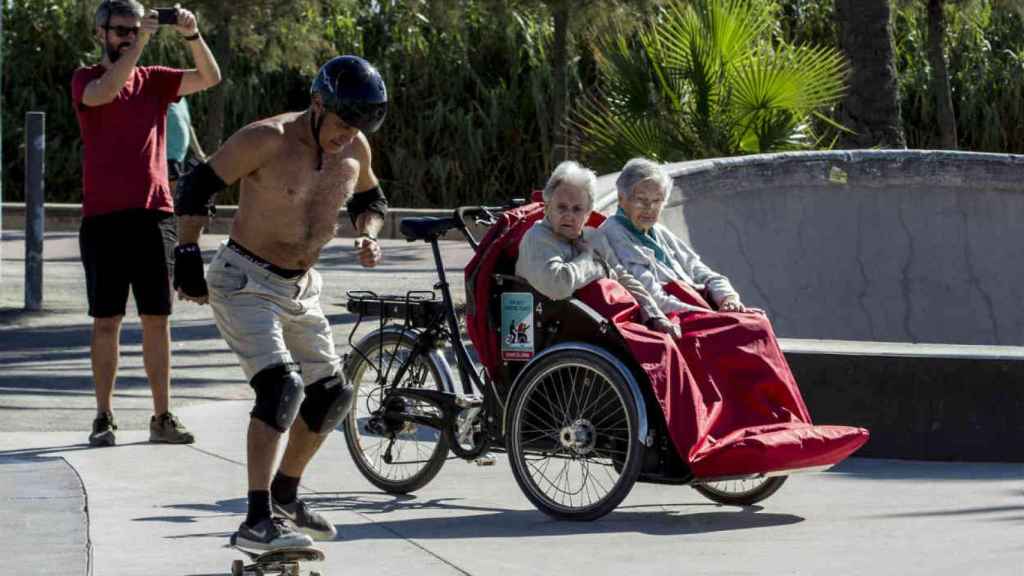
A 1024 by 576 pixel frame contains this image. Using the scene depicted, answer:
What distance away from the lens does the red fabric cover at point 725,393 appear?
7000 mm

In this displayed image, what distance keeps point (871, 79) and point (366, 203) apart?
8617mm

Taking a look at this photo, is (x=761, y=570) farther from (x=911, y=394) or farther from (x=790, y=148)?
(x=790, y=148)

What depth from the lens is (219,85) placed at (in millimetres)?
22000

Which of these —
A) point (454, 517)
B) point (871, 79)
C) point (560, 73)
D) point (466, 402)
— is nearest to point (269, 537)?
point (454, 517)

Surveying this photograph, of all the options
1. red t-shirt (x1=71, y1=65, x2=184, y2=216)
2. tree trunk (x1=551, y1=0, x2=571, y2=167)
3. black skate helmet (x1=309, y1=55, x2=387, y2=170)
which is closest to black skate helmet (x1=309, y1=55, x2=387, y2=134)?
black skate helmet (x1=309, y1=55, x2=387, y2=170)

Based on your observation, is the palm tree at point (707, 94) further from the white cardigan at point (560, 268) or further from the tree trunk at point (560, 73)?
the tree trunk at point (560, 73)

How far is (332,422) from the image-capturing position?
21.2 ft

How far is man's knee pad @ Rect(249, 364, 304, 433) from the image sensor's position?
6145mm

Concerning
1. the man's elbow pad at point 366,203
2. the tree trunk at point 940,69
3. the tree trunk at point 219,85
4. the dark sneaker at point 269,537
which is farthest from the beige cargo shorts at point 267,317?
the tree trunk at point 940,69

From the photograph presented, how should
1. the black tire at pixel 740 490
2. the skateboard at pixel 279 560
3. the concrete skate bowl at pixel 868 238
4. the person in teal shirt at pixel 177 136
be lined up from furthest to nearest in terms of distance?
the person in teal shirt at pixel 177 136 < the concrete skate bowl at pixel 868 238 < the black tire at pixel 740 490 < the skateboard at pixel 279 560

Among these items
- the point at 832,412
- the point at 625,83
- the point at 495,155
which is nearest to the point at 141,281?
the point at 832,412

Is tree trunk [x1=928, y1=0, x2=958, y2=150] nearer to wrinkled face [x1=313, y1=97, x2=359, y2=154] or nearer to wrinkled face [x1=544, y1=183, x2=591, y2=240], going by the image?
wrinkled face [x1=544, y1=183, x2=591, y2=240]

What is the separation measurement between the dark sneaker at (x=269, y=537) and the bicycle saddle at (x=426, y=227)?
1.93m

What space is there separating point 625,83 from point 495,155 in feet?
36.7
